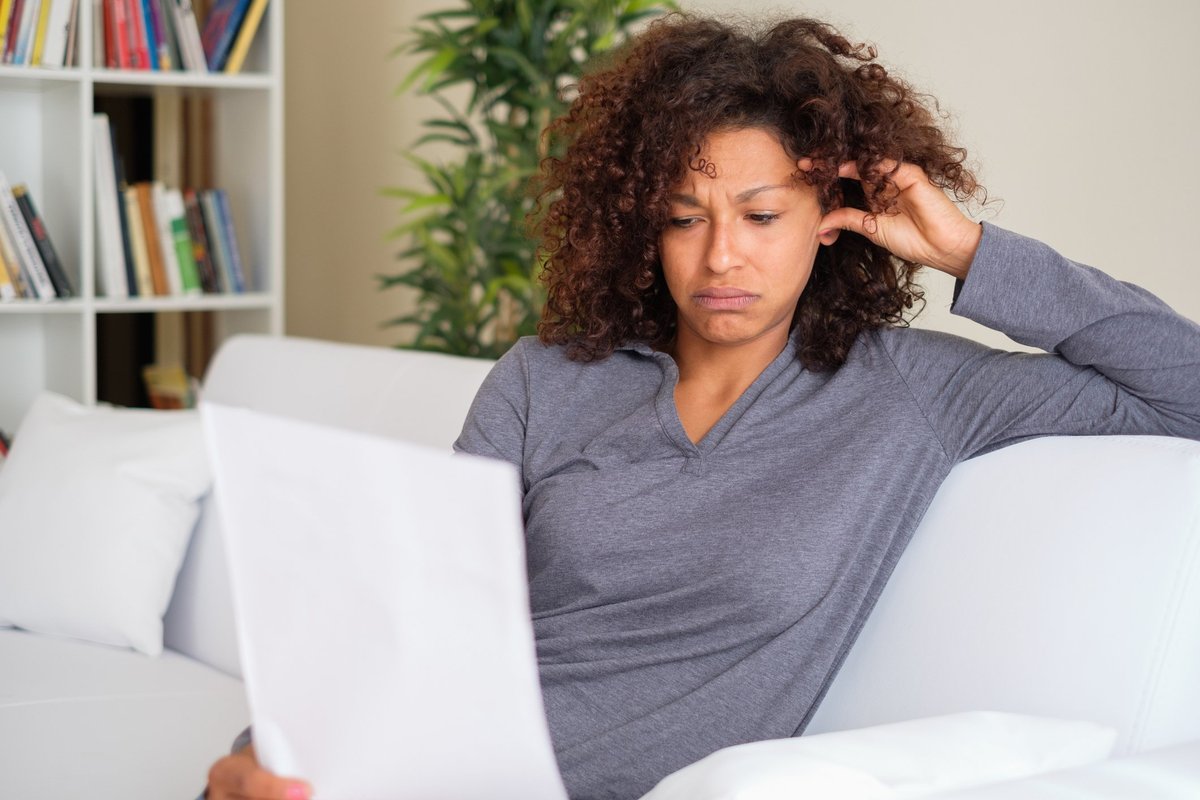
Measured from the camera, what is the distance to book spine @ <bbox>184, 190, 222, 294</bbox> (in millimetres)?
3209

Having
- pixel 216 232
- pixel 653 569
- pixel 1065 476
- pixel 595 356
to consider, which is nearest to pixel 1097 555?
pixel 1065 476

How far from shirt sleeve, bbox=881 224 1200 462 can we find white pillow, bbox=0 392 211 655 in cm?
128

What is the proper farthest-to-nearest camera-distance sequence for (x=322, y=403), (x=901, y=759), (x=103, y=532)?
(x=322, y=403), (x=103, y=532), (x=901, y=759)

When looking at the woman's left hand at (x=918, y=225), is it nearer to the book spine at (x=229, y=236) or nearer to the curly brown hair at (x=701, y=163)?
the curly brown hair at (x=701, y=163)

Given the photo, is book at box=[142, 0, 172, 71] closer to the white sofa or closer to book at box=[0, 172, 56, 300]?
book at box=[0, 172, 56, 300]

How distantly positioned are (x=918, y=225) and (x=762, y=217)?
16 centimetres

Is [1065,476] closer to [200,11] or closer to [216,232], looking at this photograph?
[216,232]

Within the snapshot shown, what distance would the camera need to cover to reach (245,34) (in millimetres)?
3189

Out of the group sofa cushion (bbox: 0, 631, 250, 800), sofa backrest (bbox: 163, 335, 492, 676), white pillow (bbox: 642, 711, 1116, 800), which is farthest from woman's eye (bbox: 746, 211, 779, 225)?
sofa cushion (bbox: 0, 631, 250, 800)

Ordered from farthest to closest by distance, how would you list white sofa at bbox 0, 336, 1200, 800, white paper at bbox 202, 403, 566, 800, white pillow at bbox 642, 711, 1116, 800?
white sofa at bbox 0, 336, 1200, 800 < white pillow at bbox 642, 711, 1116, 800 < white paper at bbox 202, 403, 566, 800

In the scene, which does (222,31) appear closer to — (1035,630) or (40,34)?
(40,34)

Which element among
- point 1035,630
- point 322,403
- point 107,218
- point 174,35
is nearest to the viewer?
point 1035,630

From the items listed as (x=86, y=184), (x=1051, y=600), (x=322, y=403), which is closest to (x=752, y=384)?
(x=1051, y=600)

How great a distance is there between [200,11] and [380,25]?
1.69 feet
